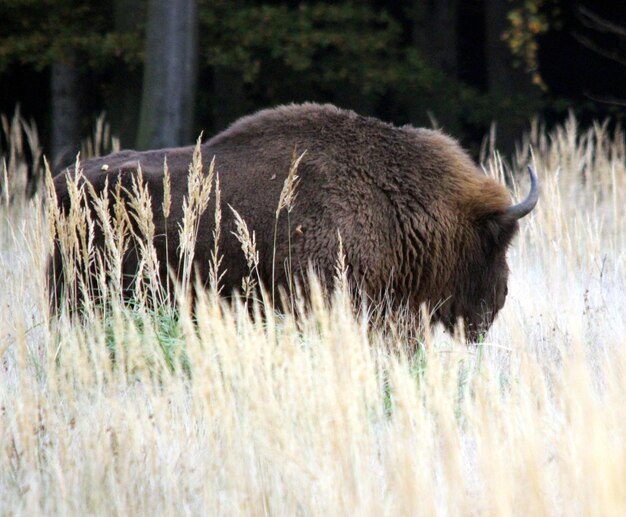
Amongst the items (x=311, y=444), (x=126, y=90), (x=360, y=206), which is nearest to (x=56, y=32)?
(x=126, y=90)

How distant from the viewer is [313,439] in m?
3.32

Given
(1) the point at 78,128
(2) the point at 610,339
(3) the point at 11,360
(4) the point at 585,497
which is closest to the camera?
(4) the point at 585,497

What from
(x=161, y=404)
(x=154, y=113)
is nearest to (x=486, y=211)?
(x=161, y=404)

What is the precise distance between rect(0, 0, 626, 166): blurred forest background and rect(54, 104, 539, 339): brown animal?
502 centimetres

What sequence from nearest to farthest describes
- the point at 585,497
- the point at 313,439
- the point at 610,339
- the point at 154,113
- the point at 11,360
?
the point at 585,497
the point at 313,439
the point at 11,360
the point at 610,339
the point at 154,113

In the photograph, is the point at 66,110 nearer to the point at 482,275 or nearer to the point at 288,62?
the point at 288,62

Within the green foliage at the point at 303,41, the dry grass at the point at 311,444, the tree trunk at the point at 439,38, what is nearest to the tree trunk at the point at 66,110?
the green foliage at the point at 303,41

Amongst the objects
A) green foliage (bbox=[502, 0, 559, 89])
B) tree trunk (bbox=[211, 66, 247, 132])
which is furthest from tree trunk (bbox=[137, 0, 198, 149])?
green foliage (bbox=[502, 0, 559, 89])

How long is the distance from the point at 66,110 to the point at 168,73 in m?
3.56

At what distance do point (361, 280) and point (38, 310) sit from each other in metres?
1.89

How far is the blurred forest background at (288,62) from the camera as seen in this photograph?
11.9m

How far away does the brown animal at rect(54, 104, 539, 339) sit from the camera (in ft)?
17.3

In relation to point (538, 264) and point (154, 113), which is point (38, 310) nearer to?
point (538, 264)

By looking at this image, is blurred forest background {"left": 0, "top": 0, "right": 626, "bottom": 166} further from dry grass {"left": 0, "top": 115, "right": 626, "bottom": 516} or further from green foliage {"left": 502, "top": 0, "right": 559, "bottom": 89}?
dry grass {"left": 0, "top": 115, "right": 626, "bottom": 516}
